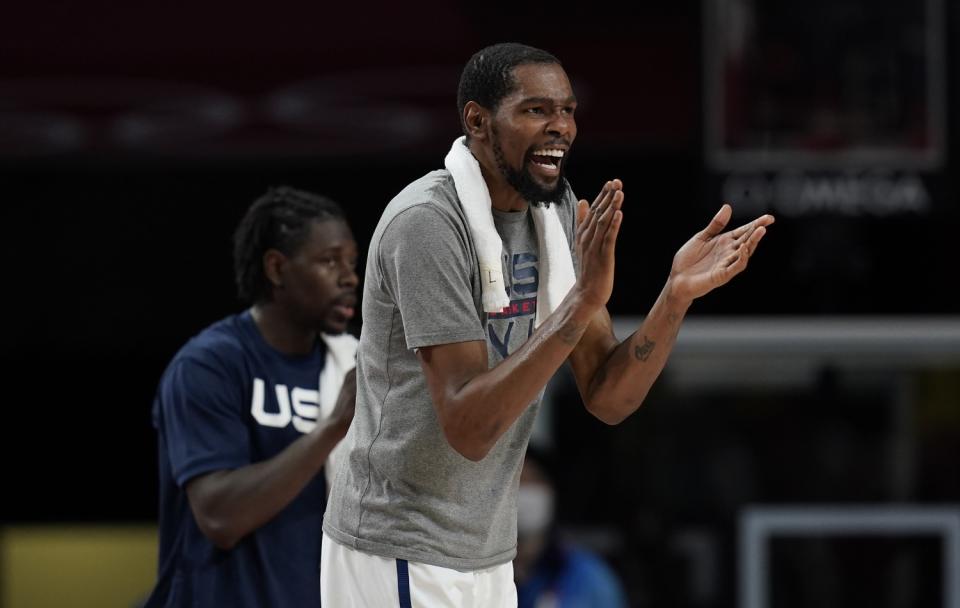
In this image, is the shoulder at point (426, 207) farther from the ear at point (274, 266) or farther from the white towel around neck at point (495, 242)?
the ear at point (274, 266)

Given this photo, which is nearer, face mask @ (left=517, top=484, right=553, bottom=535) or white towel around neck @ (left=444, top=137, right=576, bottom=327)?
white towel around neck @ (left=444, top=137, right=576, bottom=327)

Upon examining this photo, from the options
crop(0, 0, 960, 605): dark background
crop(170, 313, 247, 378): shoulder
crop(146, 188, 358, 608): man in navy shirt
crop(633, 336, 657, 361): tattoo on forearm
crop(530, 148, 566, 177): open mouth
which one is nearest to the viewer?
crop(530, 148, 566, 177): open mouth

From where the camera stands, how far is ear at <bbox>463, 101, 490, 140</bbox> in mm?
3139

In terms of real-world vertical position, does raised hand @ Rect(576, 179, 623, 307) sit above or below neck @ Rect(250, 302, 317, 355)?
above

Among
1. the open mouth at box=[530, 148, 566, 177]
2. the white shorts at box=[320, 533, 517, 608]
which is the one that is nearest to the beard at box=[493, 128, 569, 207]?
the open mouth at box=[530, 148, 566, 177]

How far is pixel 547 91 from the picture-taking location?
10.1ft

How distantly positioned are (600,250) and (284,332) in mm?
1236

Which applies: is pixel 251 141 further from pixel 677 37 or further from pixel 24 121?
pixel 677 37

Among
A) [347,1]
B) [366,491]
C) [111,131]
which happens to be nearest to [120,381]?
[111,131]

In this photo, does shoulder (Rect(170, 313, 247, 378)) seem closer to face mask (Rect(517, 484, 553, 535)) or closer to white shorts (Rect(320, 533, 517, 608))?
white shorts (Rect(320, 533, 517, 608))

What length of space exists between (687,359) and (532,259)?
4.31 meters

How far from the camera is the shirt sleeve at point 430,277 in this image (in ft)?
9.66

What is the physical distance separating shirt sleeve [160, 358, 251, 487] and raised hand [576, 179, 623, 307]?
3.82 ft

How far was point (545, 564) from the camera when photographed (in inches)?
218
